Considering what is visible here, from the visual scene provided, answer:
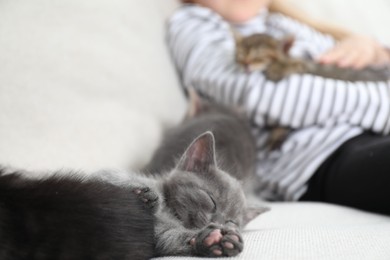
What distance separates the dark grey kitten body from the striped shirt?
3.12 ft

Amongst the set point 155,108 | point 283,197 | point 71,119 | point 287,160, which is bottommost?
point 283,197

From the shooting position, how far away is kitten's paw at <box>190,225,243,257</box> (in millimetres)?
781

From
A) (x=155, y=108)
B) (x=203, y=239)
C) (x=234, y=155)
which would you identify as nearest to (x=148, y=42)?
(x=155, y=108)

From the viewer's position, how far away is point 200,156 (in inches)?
42.8

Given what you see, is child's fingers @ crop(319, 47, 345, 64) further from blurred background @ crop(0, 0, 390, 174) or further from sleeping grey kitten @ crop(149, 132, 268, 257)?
sleeping grey kitten @ crop(149, 132, 268, 257)

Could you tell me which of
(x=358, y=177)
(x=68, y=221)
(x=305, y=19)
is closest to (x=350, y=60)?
(x=305, y=19)

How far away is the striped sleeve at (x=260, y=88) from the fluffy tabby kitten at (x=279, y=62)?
54 mm

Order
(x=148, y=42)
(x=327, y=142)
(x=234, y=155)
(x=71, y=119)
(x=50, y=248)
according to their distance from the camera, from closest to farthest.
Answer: (x=50, y=248)
(x=71, y=119)
(x=234, y=155)
(x=327, y=142)
(x=148, y=42)

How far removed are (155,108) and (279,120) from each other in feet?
1.45

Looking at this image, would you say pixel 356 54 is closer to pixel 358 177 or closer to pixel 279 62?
pixel 279 62

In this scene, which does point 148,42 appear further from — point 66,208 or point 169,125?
point 66,208

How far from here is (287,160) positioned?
1618mm

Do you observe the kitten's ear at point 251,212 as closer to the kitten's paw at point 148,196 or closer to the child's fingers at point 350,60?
the kitten's paw at point 148,196

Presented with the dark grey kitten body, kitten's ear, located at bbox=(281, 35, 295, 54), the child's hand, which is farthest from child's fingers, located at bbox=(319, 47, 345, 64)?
the dark grey kitten body
